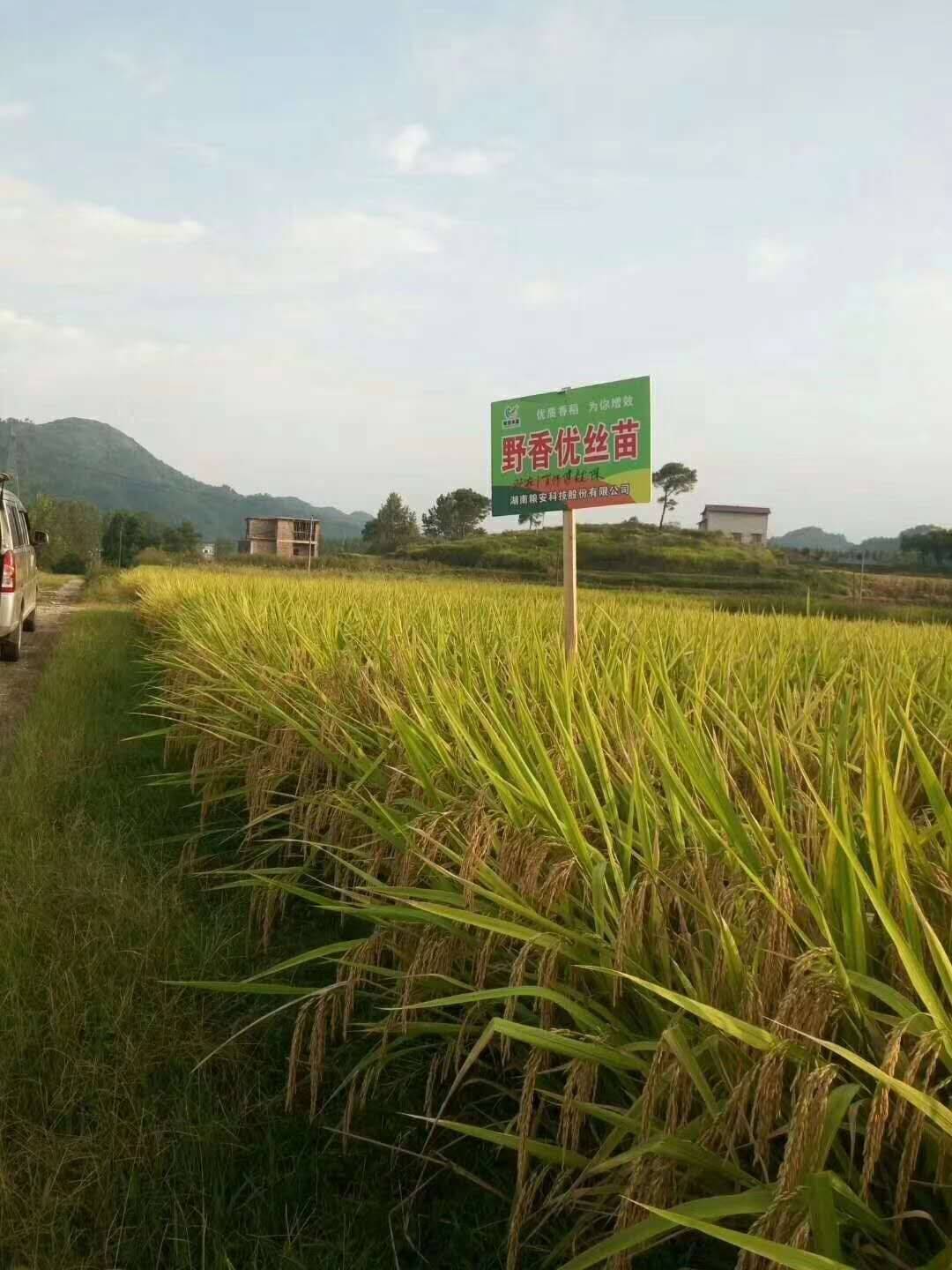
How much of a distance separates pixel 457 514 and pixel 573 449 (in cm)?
7463

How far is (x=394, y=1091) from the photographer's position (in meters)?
1.90

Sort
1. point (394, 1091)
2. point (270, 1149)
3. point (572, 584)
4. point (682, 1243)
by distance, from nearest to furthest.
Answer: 1. point (682, 1243)
2. point (270, 1149)
3. point (394, 1091)
4. point (572, 584)

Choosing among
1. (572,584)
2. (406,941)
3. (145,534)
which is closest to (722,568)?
(572,584)

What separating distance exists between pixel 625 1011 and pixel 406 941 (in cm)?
54

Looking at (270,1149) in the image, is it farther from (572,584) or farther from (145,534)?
(145,534)

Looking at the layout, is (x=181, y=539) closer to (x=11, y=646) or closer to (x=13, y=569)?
(x=11, y=646)

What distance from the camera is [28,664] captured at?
866cm

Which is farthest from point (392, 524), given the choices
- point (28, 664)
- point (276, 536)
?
point (28, 664)

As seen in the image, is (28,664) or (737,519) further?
(737,519)

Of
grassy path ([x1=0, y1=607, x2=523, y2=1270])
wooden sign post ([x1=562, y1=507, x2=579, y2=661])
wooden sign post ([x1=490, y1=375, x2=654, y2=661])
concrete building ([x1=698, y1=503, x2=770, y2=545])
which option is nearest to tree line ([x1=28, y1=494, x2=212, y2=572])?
concrete building ([x1=698, y1=503, x2=770, y2=545])

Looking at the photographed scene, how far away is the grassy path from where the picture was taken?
1.49 metres

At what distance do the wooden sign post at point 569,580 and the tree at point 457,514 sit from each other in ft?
229

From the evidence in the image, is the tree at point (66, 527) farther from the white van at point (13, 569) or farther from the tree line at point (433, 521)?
the white van at point (13, 569)

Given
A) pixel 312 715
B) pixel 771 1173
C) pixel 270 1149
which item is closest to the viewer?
pixel 771 1173
